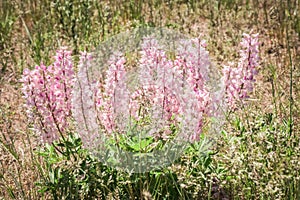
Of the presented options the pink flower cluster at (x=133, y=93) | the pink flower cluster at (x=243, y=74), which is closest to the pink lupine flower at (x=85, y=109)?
the pink flower cluster at (x=133, y=93)

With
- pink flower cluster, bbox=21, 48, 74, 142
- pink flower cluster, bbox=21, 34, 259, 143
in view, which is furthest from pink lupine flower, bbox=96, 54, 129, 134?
pink flower cluster, bbox=21, 48, 74, 142

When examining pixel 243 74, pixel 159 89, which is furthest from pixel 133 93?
pixel 243 74

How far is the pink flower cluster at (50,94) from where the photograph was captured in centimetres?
251

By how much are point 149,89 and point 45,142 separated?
2.02ft

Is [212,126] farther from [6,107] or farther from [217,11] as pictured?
[217,11]

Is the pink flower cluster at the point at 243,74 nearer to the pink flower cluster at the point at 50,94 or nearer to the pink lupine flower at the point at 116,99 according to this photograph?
the pink lupine flower at the point at 116,99

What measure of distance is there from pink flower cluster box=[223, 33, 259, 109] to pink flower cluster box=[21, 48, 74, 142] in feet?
2.55

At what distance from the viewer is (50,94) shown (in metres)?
2.57

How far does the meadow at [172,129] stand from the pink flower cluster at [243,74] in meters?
0.06

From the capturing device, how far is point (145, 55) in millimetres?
2627

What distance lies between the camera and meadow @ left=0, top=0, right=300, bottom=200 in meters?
2.54

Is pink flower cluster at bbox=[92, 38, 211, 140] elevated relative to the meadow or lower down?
elevated

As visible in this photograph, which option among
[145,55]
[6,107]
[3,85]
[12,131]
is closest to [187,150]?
[145,55]

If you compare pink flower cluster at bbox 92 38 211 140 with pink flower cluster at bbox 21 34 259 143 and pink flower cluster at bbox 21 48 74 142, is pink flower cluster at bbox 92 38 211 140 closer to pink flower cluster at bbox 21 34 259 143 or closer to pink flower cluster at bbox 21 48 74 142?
pink flower cluster at bbox 21 34 259 143
